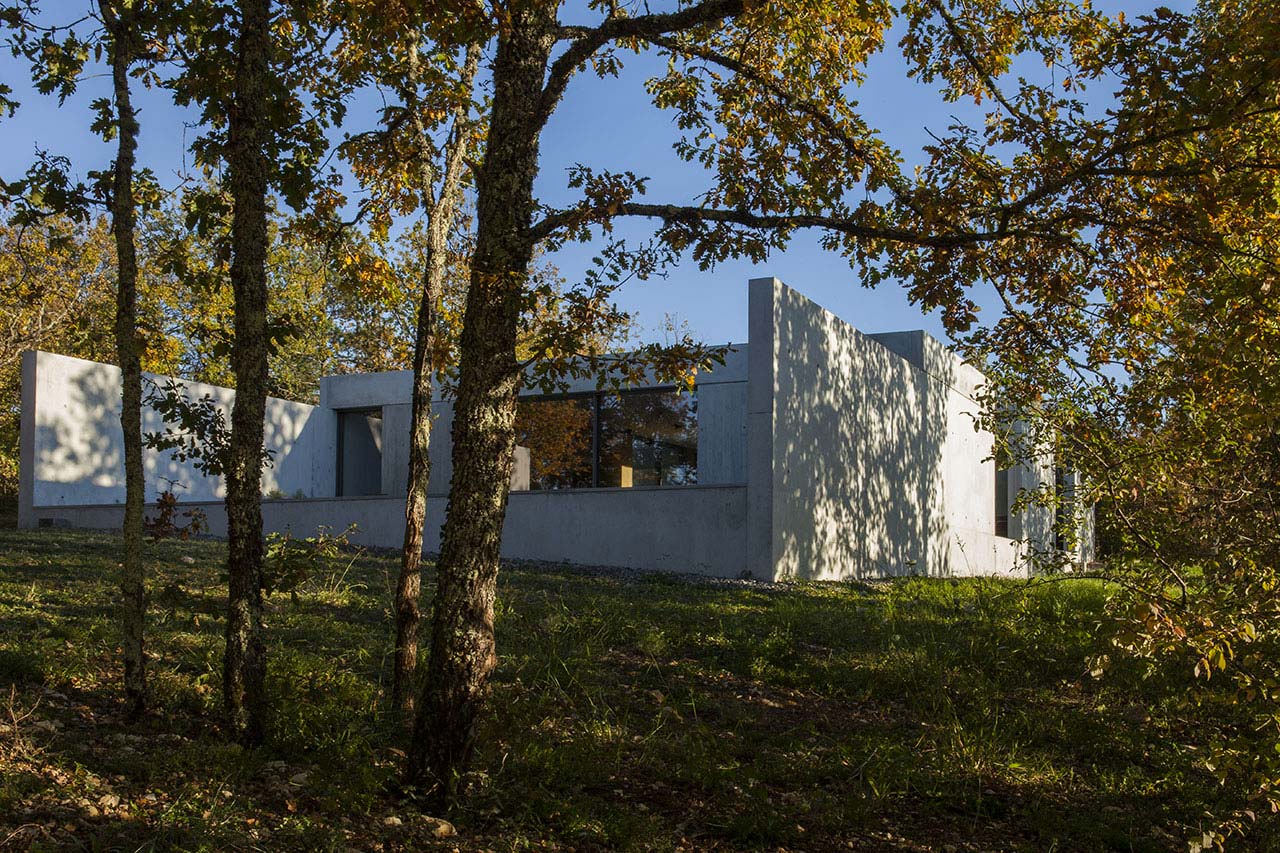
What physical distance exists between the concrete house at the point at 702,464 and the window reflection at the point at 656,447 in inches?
1.4

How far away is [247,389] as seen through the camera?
4.45 meters

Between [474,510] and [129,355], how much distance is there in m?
1.88

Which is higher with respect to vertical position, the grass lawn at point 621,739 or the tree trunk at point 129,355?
the tree trunk at point 129,355

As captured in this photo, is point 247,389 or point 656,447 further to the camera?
point 656,447

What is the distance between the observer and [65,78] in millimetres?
4848

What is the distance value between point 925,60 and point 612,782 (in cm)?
569

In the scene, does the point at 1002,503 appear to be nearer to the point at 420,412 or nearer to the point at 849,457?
the point at 849,457

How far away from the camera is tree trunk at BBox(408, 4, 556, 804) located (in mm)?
4082

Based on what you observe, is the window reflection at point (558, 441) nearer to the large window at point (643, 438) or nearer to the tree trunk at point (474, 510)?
the large window at point (643, 438)

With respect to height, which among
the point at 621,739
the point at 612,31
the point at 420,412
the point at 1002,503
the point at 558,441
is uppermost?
the point at 612,31

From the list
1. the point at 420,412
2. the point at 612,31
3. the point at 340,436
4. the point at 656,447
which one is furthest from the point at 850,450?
the point at 340,436

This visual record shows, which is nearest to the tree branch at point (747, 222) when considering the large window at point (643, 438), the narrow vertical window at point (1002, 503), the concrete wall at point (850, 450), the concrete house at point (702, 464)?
the concrete wall at point (850, 450)

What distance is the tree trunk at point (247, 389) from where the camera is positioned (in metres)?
4.39

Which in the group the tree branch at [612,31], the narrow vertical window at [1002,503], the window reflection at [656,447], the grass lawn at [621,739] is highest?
the tree branch at [612,31]
